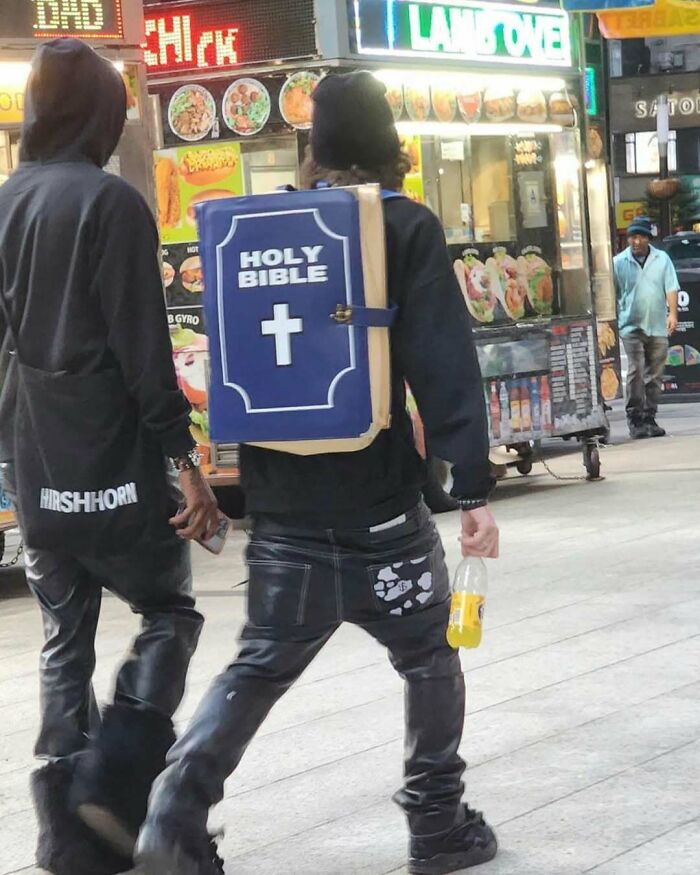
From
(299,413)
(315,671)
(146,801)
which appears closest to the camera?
(299,413)

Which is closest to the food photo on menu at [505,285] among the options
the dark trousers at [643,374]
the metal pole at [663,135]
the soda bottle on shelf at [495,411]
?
the soda bottle on shelf at [495,411]

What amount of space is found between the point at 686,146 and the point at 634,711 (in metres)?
56.6

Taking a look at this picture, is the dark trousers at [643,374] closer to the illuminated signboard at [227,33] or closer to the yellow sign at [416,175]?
the yellow sign at [416,175]

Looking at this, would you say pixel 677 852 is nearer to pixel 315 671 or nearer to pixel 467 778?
pixel 467 778

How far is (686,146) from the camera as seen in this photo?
60031 millimetres

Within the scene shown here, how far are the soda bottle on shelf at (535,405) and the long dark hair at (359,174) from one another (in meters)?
7.90

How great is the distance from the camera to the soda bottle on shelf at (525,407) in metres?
11.8

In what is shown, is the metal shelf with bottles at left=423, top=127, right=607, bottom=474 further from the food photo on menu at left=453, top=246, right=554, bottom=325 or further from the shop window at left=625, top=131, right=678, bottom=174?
the shop window at left=625, top=131, right=678, bottom=174

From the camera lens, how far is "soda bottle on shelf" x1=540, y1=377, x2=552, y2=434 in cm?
1195

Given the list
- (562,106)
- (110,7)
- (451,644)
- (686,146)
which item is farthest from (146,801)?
(686,146)

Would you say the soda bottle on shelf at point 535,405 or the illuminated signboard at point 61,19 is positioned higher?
the illuminated signboard at point 61,19

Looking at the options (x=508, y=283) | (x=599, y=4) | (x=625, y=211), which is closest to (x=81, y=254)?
(x=508, y=283)

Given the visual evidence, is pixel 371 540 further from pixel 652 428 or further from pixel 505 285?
pixel 652 428

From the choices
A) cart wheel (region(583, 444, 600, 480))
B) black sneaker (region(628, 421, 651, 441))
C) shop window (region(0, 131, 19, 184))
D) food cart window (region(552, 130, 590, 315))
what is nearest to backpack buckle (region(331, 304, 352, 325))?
shop window (region(0, 131, 19, 184))
